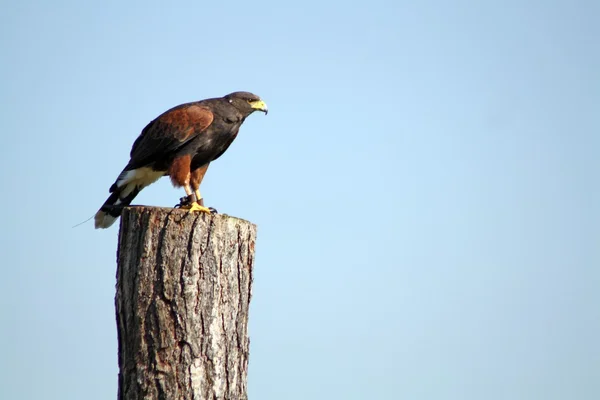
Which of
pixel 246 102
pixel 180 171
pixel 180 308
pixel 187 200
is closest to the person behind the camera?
pixel 180 308

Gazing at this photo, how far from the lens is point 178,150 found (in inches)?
318

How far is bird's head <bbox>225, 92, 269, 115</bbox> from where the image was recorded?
8.78 meters

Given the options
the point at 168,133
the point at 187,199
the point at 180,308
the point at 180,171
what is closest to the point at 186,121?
the point at 168,133

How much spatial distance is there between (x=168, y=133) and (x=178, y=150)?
0.73 ft

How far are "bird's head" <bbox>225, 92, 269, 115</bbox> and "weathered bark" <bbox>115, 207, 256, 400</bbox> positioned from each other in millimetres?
3839

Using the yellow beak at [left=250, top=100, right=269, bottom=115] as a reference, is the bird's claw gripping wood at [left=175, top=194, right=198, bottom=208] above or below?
below

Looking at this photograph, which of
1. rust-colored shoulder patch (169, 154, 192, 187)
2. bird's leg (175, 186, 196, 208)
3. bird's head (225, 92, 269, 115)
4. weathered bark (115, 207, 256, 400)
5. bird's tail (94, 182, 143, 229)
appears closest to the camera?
weathered bark (115, 207, 256, 400)

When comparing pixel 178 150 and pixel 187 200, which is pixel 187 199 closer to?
pixel 187 200

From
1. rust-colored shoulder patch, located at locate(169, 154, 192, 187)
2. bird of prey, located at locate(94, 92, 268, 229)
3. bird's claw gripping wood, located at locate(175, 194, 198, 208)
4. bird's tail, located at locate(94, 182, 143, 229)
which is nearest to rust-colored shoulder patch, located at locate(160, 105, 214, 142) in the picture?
bird of prey, located at locate(94, 92, 268, 229)

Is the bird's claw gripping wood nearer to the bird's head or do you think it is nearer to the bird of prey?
the bird of prey

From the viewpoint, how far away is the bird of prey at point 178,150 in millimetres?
7961

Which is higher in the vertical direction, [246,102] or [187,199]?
[246,102]

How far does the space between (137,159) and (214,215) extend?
3094 mm

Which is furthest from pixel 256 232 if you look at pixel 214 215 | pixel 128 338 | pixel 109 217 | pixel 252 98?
pixel 252 98
